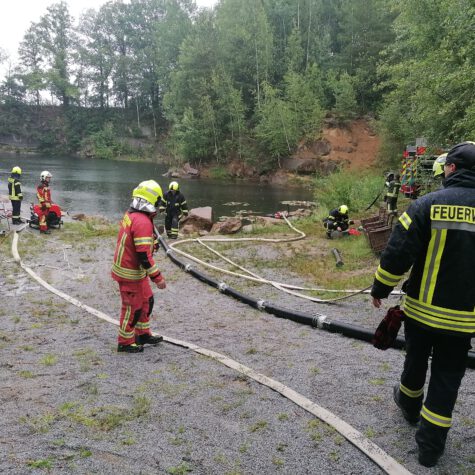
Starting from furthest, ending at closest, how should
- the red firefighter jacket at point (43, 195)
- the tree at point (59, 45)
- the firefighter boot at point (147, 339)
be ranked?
the tree at point (59, 45) < the red firefighter jacket at point (43, 195) < the firefighter boot at point (147, 339)

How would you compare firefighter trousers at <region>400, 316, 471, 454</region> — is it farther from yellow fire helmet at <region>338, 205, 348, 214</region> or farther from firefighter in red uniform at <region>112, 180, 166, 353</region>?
yellow fire helmet at <region>338, 205, 348, 214</region>

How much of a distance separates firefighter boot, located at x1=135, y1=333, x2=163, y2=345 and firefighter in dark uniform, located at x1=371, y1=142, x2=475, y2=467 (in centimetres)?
298

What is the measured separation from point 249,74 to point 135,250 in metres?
42.2

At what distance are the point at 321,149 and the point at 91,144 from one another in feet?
128

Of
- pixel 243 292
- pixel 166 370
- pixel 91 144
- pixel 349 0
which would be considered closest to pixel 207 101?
pixel 349 0

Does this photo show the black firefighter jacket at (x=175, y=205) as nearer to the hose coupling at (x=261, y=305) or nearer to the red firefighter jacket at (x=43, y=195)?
the red firefighter jacket at (x=43, y=195)

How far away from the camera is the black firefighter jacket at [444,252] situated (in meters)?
2.53

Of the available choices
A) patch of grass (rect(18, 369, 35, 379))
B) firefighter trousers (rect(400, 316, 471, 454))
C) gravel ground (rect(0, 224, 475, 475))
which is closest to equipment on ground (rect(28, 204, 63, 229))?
gravel ground (rect(0, 224, 475, 475))

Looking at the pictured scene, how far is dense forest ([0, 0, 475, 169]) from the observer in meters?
14.4

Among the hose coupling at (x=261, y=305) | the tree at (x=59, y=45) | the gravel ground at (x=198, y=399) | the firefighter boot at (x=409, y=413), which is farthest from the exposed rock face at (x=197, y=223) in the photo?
the tree at (x=59, y=45)

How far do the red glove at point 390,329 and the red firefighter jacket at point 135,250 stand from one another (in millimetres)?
2438

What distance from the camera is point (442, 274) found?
2.58m

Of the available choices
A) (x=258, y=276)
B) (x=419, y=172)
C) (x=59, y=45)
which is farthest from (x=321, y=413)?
(x=59, y=45)

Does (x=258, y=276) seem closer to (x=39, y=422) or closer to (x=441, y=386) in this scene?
(x=39, y=422)
